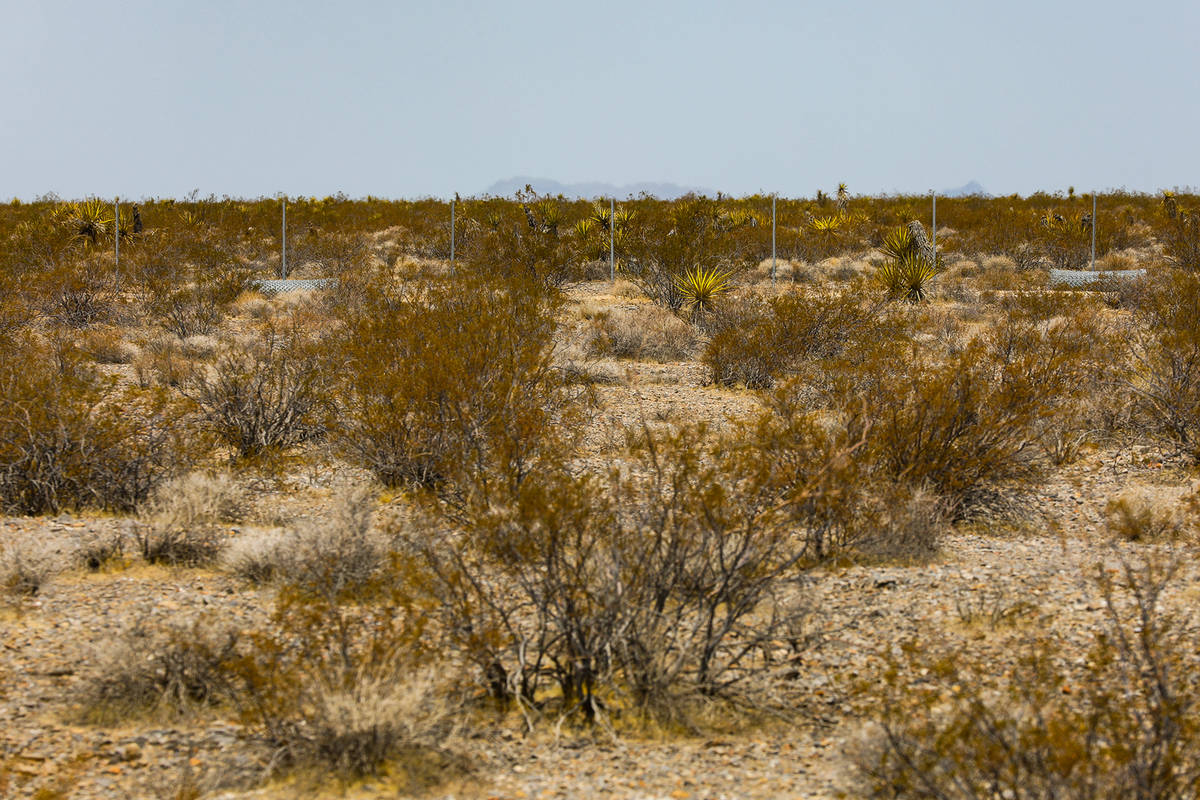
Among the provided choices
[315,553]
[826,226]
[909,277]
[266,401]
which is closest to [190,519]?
[315,553]

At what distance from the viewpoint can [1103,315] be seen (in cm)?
1570

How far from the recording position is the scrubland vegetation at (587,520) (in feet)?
13.8

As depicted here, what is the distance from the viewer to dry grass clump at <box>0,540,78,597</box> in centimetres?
575

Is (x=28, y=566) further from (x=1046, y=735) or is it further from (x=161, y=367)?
(x=161, y=367)

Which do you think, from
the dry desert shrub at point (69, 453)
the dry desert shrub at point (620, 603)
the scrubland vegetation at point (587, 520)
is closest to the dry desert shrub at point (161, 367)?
the scrubland vegetation at point (587, 520)

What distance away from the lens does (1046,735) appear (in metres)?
3.45

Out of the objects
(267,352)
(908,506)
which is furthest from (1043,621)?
(267,352)

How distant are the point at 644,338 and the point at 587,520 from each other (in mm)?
10237

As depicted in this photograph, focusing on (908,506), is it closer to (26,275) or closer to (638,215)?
(26,275)

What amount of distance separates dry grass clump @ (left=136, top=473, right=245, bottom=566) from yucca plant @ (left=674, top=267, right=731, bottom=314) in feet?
35.8

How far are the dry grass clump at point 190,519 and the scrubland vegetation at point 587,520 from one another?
0.10 feet

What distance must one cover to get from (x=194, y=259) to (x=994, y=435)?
1463 centimetres

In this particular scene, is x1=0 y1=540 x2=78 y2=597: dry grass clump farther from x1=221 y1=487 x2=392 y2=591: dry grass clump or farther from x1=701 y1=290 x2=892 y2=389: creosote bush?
x1=701 y1=290 x2=892 y2=389: creosote bush

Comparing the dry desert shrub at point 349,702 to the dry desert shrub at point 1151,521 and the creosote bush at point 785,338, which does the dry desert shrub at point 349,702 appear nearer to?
the dry desert shrub at point 1151,521
